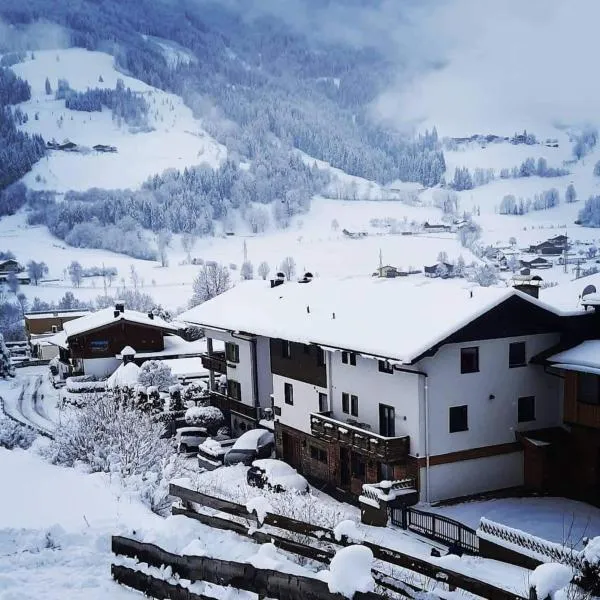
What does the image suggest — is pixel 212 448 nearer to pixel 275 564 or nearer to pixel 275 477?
pixel 275 477

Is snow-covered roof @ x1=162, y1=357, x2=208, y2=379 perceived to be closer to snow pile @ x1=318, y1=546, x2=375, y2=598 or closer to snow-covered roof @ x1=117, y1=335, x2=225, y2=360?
snow-covered roof @ x1=117, y1=335, x2=225, y2=360

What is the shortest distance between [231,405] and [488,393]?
23829 mm

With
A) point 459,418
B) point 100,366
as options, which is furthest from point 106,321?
point 459,418

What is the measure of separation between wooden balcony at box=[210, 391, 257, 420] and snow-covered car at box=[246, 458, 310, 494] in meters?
8.70

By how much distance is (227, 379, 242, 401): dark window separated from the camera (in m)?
50.4

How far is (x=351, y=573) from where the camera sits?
7.62 meters

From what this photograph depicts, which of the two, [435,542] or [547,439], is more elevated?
[547,439]

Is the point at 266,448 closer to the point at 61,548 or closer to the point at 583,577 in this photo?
the point at 583,577

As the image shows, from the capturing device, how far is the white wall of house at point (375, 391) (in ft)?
103

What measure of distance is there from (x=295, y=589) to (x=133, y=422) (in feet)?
96.4

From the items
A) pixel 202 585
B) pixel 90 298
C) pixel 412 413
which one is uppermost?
pixel 202 585

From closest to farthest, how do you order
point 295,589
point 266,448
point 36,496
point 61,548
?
1. point 295,589
2. point 61,548
3. point 36,496
4. point 266,448

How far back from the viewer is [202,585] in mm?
9344

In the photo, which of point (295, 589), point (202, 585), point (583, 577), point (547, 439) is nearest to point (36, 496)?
point (202, 585)
